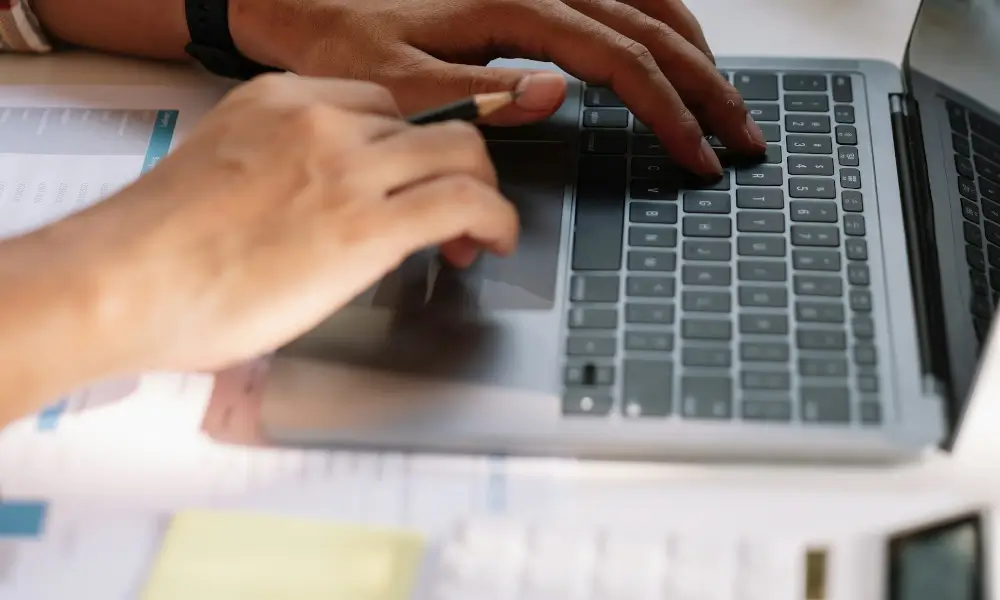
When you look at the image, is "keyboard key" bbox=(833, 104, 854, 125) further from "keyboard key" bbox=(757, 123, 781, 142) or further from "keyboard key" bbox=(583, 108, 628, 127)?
"keyboard key" bbox=(583, 108, 628, 127)

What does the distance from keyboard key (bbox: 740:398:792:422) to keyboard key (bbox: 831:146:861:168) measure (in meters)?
0.20

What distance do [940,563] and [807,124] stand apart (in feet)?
1.10

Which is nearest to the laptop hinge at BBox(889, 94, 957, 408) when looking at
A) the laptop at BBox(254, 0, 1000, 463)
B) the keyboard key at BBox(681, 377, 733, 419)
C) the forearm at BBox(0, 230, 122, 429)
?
the laptop at BBox(254, 0, 1000, 463)

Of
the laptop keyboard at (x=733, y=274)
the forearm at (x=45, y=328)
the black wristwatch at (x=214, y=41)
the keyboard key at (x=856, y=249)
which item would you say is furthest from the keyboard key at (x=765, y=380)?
the black wristwatch at (x=214, y=41)

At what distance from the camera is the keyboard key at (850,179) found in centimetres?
59

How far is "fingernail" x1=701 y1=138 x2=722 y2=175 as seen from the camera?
0.60 m

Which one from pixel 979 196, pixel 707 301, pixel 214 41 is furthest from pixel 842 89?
pixel 214 41

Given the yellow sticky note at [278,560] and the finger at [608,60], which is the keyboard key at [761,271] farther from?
the yellow sticky note at [278,560]

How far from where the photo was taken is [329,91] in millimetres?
556

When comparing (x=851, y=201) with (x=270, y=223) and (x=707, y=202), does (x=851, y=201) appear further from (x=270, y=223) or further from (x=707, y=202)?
(x=270, y=223)

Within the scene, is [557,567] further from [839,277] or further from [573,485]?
[839,277]

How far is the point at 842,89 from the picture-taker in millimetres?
659

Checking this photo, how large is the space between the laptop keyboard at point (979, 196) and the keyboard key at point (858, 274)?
0.06 meters

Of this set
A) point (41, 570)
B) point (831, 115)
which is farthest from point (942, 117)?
point (41, 570)
